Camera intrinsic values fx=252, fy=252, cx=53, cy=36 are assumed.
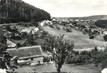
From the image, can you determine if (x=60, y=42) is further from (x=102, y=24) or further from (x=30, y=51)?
(x=102, y=24)

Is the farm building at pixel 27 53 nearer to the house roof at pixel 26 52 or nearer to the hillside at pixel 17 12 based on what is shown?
the house roof at pixel 26 52

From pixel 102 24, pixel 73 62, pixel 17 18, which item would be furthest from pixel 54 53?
pixel 102 24

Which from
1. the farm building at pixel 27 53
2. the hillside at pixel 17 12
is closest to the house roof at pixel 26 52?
the farm building at pixel 27 53

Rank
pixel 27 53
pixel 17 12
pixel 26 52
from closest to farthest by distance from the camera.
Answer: pixel 27 53
pixel 26 52
pixel 17 12

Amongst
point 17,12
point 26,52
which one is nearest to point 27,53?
point 26,52

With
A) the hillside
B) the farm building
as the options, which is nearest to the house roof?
the farm building

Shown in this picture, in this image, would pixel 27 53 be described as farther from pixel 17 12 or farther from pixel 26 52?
pixel 17 12

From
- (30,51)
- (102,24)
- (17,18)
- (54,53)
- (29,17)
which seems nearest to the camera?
(54,53)

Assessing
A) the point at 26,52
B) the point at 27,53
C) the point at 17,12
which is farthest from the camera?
the point at 17,12
